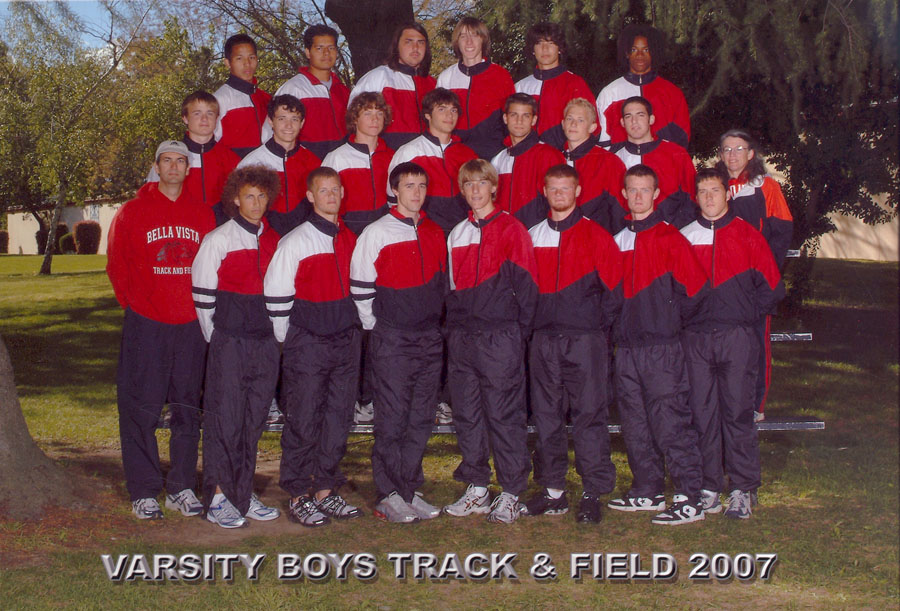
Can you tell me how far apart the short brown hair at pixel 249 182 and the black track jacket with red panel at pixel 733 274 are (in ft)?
7.65

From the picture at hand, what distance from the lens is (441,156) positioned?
5676 millimetres

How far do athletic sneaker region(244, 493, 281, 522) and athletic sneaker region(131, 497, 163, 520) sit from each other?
0.50m

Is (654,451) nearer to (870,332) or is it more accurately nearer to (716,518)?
(716,518)

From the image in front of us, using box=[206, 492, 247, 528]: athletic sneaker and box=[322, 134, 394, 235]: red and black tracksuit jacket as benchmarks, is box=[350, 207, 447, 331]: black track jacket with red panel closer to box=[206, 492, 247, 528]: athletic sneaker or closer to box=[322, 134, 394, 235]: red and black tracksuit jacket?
box=[322, 134, 394, 235]: red and black tracksuit jacket

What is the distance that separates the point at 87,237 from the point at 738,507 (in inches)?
313

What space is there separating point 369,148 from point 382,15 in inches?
94.1

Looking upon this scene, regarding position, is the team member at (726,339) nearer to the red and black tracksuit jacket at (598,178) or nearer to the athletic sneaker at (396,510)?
the red and black tracksuit jacket at (598,178)

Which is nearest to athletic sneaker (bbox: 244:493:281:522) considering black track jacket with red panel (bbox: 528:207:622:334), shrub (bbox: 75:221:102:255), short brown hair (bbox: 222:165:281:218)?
short brown hair (bbox: 222:165:281:218)

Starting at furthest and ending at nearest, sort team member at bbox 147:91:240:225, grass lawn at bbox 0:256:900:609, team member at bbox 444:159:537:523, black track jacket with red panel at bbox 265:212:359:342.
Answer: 1. team member at bbox 147:91:240:225
2. team member at bbox 444:159:537:523
3. black track jacket with red panel at bbox 265:212:359:342
4. grass lawn at bbox 0:256:900:609

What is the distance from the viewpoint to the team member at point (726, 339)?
5297 millimetres

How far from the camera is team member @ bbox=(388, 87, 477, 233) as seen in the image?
558 centimetres

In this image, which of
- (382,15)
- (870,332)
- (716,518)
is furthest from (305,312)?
(870,332)

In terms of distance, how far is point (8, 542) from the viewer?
495 cm

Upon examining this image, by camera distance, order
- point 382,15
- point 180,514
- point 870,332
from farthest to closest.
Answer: point 870,332
point 382,15
point 180,514
